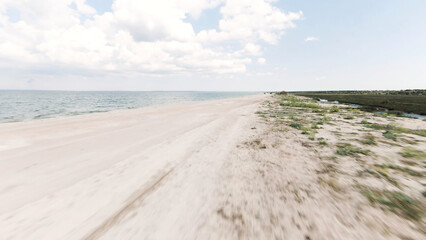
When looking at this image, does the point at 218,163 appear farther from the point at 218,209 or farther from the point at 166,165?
the point at 218,209

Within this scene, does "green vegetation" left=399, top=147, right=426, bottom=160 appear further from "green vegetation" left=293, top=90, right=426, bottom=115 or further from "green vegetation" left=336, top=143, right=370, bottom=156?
"green vegetation" left=293, top=90, right=426, bottom=115

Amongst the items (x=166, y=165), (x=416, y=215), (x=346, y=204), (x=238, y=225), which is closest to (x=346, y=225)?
(x=346, y=204)

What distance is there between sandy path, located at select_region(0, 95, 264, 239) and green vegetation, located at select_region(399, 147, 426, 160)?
7.37 m

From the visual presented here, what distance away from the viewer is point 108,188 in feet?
15.9

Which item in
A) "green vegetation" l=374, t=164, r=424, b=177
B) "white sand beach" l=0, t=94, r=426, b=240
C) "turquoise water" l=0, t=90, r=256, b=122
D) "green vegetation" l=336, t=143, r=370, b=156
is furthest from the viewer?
"turquoise water" l=0, t=90, r=256, b=122

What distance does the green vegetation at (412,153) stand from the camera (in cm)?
678

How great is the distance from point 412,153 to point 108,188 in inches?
471

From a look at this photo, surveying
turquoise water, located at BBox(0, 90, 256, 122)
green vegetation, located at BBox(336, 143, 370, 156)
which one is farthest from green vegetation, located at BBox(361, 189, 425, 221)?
turquoise water, located at BBox(0, 90, 256, 122)

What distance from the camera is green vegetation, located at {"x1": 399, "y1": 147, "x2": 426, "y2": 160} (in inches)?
267

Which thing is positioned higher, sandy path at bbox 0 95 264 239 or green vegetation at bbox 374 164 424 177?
green vegetation at bbox 374 164 424 177

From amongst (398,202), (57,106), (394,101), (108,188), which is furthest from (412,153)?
(57,106)

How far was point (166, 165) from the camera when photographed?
642 cm

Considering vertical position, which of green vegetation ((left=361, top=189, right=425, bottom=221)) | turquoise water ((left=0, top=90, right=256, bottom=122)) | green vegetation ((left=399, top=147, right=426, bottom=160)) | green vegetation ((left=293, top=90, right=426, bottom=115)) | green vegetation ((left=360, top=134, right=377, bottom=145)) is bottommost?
turquoise water ((left=0, top=90, right=256, bottom=122))

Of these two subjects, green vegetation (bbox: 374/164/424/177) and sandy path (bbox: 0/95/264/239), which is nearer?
sandy path (bbox: 0/95/264/239)
